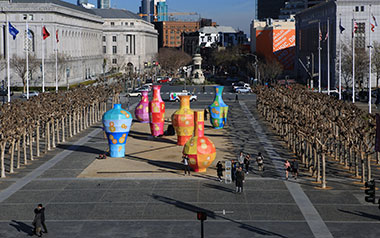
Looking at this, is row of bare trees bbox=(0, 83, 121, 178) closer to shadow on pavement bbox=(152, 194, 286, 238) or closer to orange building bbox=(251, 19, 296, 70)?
shadow on pavement bbox=(152, 194, 286, 238)

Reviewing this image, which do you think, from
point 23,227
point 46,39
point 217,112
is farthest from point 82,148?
point 46,39

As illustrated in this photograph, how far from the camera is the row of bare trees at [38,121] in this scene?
145 feet

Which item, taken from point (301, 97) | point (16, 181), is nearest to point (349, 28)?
point (301, 97)

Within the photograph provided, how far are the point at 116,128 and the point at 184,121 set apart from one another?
24.6 feet

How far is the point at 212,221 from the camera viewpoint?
29.9m

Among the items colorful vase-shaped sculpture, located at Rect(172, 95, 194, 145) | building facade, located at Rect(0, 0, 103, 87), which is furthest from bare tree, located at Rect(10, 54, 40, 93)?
colorful vase-shaped sculpture, located at Rect(172, 95, 194, 145)

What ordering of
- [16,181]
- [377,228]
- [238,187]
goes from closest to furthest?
[377,228] < [238,187] < [16,181]

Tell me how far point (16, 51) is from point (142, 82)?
1531 inches

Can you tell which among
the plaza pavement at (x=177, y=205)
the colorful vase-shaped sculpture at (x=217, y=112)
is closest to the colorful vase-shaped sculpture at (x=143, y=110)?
the colorful vase-shaped sculpture at (x=217, y=112)

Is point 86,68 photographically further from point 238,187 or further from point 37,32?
point 238,187

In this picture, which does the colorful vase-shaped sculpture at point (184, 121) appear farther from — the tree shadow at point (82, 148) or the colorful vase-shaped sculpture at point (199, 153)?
the colorful vase-shaped sculpture at point (199, 153)

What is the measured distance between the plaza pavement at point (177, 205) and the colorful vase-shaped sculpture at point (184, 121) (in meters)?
10.1

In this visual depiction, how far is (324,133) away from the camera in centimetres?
4181

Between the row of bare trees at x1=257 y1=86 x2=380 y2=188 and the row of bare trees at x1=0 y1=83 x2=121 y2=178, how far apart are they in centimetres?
1993
